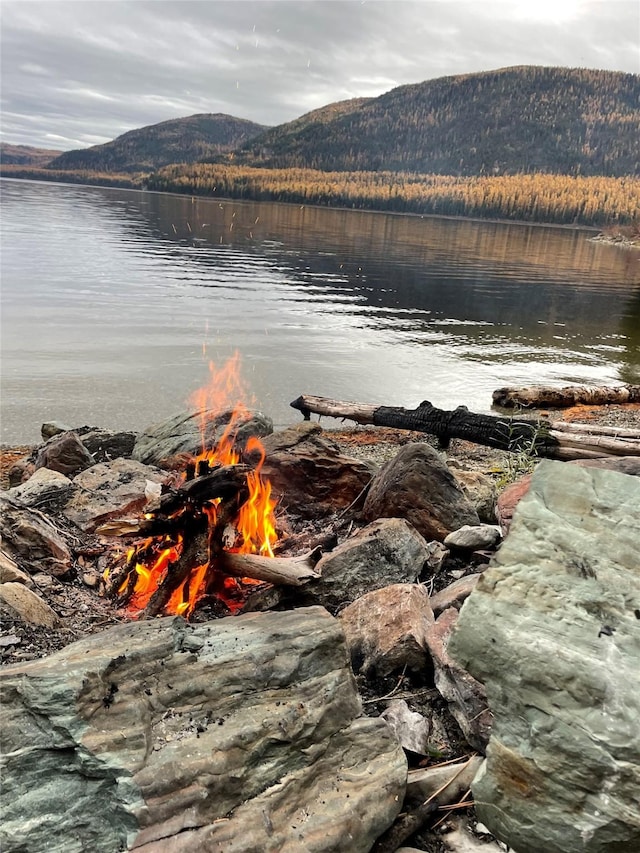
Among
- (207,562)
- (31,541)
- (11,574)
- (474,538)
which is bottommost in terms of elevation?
(31,541)

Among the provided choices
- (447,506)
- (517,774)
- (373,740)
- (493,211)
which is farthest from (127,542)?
(493,211)

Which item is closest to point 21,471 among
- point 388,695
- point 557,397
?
point 388,695

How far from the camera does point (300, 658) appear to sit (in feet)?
11.7

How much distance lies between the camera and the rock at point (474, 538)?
586 centimetres

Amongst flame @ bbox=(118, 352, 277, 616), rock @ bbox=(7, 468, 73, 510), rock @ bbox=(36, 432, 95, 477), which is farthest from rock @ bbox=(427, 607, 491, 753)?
rock @ bbox=(36, 432, 95, 477)

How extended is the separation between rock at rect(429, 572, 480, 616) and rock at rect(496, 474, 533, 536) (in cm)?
54

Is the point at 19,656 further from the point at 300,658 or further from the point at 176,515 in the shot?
the point at 300,658

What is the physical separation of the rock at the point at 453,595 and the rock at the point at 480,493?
207cm

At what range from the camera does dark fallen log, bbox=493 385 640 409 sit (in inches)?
701

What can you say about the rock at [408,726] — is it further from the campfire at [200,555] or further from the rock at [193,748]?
Result: the campfire at [200,555]

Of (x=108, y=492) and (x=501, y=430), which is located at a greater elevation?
(x=108, y=492)

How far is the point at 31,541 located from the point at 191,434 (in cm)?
427

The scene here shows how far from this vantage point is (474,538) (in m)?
5.87

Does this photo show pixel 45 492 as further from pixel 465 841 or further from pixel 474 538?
pixel 465 841
